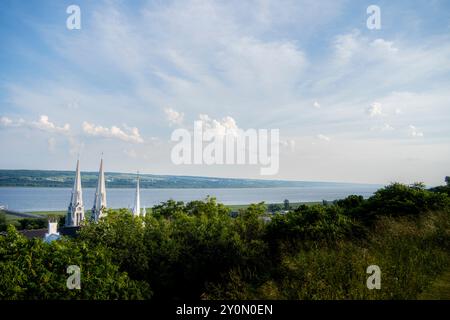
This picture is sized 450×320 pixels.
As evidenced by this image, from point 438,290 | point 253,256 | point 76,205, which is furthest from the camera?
point 76,205

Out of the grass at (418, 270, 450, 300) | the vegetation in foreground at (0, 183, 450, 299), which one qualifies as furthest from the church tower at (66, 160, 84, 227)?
the grass at (418, 270, 450, 300)

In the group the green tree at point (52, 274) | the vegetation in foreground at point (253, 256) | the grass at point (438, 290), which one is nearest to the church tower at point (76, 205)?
the vegetation in foreground at point (253, 256)

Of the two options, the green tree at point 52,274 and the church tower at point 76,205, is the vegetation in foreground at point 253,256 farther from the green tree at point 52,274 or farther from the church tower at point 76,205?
the church tower at point 76,205

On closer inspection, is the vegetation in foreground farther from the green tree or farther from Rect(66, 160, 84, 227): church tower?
Rect(66, 160, 84, 227): church tower

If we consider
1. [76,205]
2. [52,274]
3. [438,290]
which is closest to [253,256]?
[52,274]

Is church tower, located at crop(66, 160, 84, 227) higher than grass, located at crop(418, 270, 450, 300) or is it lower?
lower

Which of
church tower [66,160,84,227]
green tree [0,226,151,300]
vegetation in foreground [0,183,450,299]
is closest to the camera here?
vegetation in foreground [0,183,450,299]

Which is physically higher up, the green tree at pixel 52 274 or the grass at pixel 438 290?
the grass at pixel 438 290

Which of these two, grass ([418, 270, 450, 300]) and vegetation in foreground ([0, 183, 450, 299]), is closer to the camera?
grass ([418, 270, 450, 300])

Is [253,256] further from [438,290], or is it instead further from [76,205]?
[76,205]
